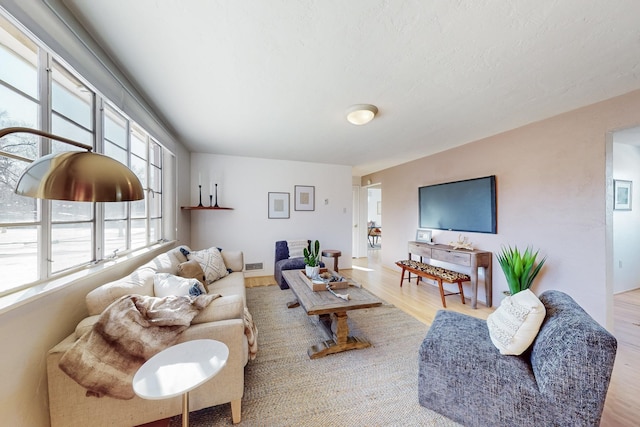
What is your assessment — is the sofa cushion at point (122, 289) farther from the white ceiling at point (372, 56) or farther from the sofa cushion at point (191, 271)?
the white ceiling at point (372, 56)

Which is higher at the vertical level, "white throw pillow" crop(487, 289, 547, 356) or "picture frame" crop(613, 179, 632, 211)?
"picture frame" crop(613, 179, 632, 211)

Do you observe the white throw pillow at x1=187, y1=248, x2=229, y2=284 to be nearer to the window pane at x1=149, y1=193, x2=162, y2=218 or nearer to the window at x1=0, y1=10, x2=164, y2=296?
Result: the window pane at x1=149, y1=193, x2=162, y2=218

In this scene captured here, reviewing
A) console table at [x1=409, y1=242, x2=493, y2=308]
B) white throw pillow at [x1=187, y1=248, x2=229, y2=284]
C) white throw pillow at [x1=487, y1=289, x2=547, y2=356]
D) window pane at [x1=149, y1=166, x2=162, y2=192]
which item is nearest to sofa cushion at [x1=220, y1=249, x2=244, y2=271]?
white throw pillow at [x1=187, y1=248, x2=229, y2=284]

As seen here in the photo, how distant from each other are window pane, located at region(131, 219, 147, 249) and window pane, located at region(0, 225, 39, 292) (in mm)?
1107

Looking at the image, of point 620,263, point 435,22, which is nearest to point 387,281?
point 620,263

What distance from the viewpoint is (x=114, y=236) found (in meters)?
1.94

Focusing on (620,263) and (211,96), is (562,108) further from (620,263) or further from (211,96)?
(211,96)

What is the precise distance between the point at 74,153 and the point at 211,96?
1.61 meters

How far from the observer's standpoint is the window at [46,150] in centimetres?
107

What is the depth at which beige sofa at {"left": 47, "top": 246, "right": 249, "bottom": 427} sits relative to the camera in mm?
1120

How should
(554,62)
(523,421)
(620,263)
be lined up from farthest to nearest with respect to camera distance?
(620,263)
(554,62)
(523,421)

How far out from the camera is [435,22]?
4.21 feet

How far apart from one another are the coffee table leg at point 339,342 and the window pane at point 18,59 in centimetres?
246

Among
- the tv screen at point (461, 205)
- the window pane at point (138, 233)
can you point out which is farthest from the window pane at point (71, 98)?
the tv screen at point (461, 205)
